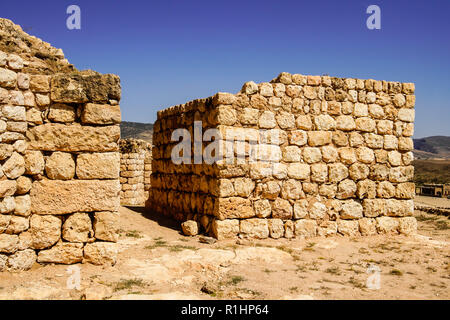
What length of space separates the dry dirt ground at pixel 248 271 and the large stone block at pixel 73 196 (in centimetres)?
68

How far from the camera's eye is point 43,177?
14.1 ft

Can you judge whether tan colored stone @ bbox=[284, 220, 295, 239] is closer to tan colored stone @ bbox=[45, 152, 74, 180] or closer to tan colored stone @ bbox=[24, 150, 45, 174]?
tan colored stone @ bbox=[45, 152, 74, 180]

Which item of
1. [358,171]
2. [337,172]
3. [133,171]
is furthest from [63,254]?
[133,171]

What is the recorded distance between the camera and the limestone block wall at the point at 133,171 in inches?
509

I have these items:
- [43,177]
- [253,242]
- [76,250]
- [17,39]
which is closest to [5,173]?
[43,177]

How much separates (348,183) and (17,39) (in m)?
6.08

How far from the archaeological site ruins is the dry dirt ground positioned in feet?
1.21

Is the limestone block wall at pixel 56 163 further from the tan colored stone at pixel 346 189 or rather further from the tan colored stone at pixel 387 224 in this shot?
the tan colored stone at pixel 387 224

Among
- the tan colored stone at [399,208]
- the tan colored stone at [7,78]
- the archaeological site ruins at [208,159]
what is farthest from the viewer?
the tan colored stone at [399,208]

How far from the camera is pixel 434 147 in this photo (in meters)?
102

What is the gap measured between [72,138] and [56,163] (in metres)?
0.34

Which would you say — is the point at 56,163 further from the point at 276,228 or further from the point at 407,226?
the point at 407,226

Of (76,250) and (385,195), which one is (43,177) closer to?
(76,250)

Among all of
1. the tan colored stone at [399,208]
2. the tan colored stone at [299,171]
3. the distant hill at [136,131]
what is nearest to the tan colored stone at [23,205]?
the tan colored stone at [299,171]
